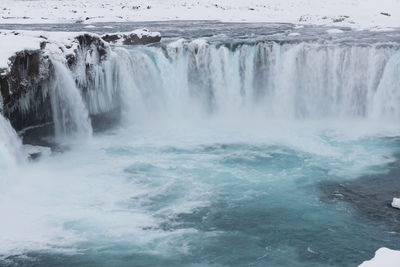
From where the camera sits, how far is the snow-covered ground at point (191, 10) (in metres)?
40.8

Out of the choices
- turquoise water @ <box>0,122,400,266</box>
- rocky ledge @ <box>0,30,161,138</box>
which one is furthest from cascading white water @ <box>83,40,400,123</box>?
turquoise water @ <box>0,122,400,266</box>

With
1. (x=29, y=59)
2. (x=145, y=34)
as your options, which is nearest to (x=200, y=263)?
(x=29, y=59)

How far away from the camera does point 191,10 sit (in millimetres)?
45969

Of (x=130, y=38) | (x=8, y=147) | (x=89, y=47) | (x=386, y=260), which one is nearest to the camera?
(x=386, y=260)

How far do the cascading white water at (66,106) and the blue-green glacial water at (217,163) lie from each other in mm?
39

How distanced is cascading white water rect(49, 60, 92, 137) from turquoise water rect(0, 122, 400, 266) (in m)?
0.70

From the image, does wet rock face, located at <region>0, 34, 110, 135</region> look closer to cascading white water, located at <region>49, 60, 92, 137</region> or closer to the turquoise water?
cascading white water, located at <region>49, 60, 92, 137</region>

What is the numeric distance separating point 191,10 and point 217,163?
108ft

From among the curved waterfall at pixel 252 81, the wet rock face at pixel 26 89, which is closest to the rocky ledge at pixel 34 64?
the wet rock face at pixel 26 89

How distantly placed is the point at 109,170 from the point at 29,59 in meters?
3.60

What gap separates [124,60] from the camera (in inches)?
765

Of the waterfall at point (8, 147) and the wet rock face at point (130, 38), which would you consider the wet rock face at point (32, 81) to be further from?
the wet rock face at point (130, 38)

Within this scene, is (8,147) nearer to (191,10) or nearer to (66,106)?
(66,106)

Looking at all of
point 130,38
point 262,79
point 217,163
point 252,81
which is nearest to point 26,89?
point 217,163
